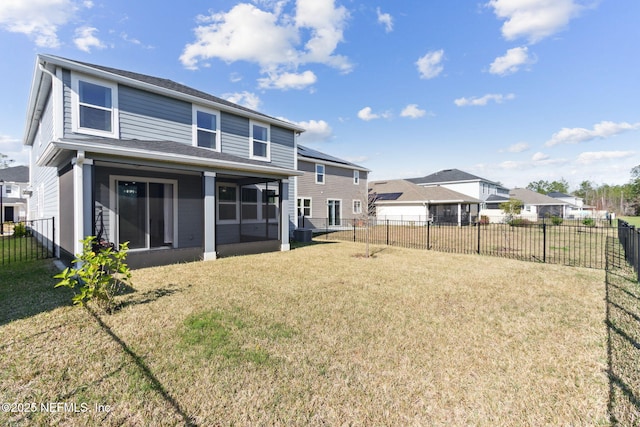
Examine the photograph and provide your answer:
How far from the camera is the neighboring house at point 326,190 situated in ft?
61.3

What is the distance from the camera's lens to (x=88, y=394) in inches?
97.7

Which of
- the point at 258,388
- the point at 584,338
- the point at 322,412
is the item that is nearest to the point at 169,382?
the point at 258,388

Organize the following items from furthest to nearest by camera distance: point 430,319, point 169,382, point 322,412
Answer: point 430,319
point 169,382
point 322,412

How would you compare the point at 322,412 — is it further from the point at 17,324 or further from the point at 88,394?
the point at 17,324

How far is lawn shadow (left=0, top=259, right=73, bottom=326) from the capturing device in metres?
4.38

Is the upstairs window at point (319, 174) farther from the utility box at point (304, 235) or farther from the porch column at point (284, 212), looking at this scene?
the porch column at point (284, 212)

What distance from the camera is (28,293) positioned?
17.4ft

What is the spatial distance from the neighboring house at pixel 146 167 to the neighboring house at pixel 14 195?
21351 millimetres

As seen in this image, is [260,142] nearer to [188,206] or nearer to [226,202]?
[226,202]

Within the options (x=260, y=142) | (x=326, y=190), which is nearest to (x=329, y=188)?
(x=326, y=190)

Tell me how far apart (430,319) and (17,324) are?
5.93m

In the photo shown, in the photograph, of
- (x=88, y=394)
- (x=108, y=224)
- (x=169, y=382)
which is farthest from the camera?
(x=108, y=224)

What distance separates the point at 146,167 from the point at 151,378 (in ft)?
21.6

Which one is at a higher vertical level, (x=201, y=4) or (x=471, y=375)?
(x=201, y=4)
